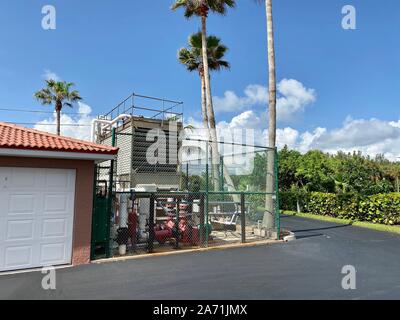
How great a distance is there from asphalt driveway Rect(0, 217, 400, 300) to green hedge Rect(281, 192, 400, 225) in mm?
5836

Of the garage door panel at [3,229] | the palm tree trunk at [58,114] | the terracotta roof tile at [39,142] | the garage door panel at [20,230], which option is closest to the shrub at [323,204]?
the terracotta roof tile at [39,142]

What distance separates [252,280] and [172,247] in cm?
346

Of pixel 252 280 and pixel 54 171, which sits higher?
pixel 54 171

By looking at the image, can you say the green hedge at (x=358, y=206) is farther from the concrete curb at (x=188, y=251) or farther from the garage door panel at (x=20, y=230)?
the garage door panel at (x=20, y=230)

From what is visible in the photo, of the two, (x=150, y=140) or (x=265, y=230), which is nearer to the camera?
(x=265, y=230)

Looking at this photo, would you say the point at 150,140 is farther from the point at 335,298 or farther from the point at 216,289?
the point at 335,298

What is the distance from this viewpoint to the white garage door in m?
6.63

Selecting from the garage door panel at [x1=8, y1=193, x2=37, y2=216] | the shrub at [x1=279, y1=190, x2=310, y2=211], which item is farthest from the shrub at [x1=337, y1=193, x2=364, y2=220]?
the garage door panel at [x1=8, y1=193, x2=37, y2=216]

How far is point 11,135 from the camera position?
23.3 ft

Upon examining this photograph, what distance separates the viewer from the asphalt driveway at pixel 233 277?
209 inches

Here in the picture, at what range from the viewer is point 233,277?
6.34 metres

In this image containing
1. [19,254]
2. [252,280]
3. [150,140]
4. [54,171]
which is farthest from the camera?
[150,140]

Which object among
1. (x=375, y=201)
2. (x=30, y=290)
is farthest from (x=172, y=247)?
(x=375, y=201)

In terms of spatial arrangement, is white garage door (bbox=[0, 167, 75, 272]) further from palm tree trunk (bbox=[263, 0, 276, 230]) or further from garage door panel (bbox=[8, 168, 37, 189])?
palm tree trunk (bbox=[263, 0, 276, 230])
